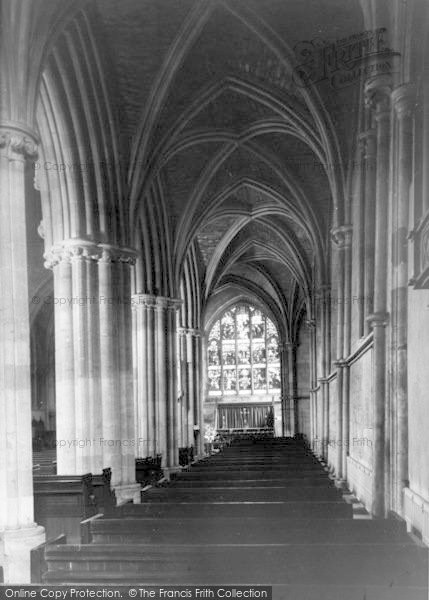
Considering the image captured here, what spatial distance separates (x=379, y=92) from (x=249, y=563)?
5506mm

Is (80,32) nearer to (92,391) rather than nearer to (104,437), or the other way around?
(92,391)

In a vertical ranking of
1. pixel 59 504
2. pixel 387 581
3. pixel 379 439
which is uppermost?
pixel 379 439

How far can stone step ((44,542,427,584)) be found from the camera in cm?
559

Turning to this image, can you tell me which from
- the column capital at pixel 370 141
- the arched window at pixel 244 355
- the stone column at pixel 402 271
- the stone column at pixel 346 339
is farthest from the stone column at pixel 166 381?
the arched window at pixel 244 355

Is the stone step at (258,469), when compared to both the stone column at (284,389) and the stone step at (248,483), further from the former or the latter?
the stone column at (284,389)

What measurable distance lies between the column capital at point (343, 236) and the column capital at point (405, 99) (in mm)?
7665

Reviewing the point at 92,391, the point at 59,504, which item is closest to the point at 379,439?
the point at 59,504

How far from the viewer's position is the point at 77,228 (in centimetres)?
1352

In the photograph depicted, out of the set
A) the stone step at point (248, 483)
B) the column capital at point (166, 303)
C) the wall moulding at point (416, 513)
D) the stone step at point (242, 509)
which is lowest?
the stone step at point (248, 483)

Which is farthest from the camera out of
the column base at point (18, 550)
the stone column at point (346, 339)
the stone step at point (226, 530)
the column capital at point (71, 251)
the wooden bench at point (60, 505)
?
the column capital at point (71, 251)

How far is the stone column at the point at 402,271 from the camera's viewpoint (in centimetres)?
709

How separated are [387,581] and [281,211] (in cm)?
2006

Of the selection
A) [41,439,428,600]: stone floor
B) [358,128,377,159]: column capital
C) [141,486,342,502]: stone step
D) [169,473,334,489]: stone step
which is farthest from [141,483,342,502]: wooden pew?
[358,128,377,159]: column capital

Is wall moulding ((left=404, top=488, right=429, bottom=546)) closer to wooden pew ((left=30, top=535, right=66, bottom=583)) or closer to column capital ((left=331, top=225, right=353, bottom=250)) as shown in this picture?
wooden pew ((left=30, top=535, right=66, bottom=583))
